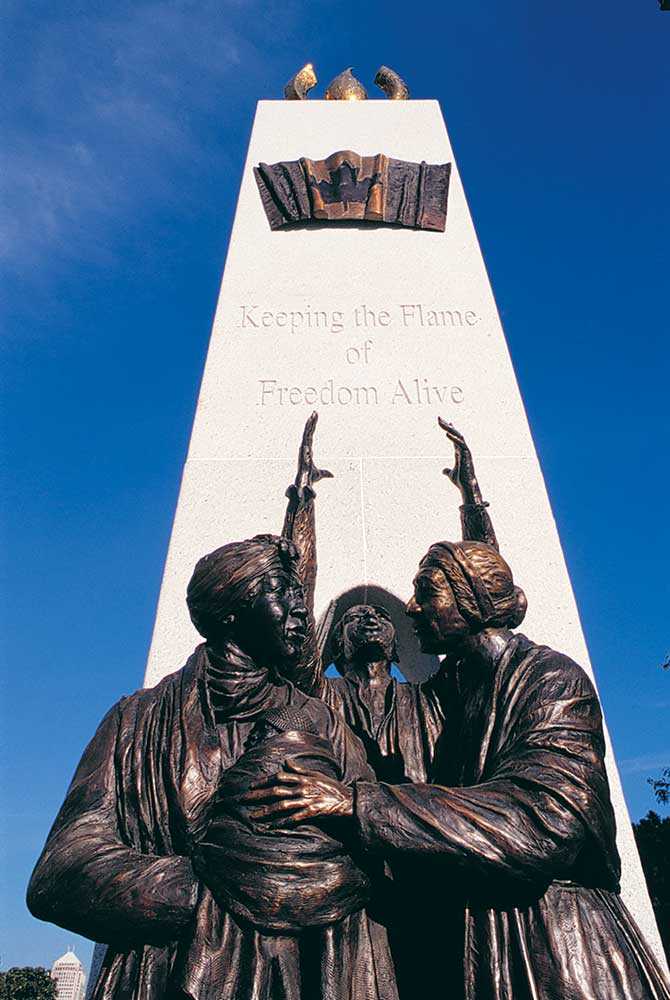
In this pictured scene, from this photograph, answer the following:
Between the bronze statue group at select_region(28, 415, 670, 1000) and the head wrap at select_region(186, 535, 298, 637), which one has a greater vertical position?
the head wrap at select_region(186, 535, 298, 637)

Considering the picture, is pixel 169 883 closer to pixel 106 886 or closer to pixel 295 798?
pixel 106 886

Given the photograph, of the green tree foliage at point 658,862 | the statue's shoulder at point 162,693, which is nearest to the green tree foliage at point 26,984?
the green tree foliage at point 658,862

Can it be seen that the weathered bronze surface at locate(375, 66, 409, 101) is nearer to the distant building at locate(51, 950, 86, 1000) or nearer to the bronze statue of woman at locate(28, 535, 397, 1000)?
the bronze statue of woman at locate(28, 535, 397, 1000)

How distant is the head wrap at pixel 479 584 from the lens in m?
3.11

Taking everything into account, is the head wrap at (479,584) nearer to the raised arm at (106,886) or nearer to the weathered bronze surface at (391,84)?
the raised arm at (106,886)

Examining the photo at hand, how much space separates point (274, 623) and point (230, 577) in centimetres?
22

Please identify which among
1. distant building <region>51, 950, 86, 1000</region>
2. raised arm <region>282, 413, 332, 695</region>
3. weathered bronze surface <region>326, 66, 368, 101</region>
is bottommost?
raised arm <region>282, 413, 332, 695</region>

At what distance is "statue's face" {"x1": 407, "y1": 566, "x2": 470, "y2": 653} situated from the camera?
10.2ft

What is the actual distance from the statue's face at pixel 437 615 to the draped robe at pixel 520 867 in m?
0.41

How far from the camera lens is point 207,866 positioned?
7.89ft

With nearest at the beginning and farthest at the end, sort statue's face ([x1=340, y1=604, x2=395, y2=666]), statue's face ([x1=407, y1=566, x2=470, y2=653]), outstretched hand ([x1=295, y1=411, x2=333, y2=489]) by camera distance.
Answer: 1. statue's face ([x1=407, y1=566, x2=470, y2=653])
2. statue's face ([x1=340, y1=604, x2=395, y2=666])
3. outstretched hand ([x1=295, y1=411, x2=333, y2=489])

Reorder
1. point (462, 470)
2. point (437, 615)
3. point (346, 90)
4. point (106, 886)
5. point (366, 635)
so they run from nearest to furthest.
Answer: point (106, 886) < point (437, 615) < point (366, 635) < point (462, 470) < point (346, 90)

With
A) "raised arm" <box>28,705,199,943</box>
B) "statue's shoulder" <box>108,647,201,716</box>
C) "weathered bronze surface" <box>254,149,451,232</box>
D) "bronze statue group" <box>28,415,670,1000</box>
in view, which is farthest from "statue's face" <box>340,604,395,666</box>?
"weathered bronze surface" <box>254,149,451,232</box>

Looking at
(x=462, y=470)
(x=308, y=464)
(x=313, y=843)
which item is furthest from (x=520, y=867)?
(x=308, y=464)
